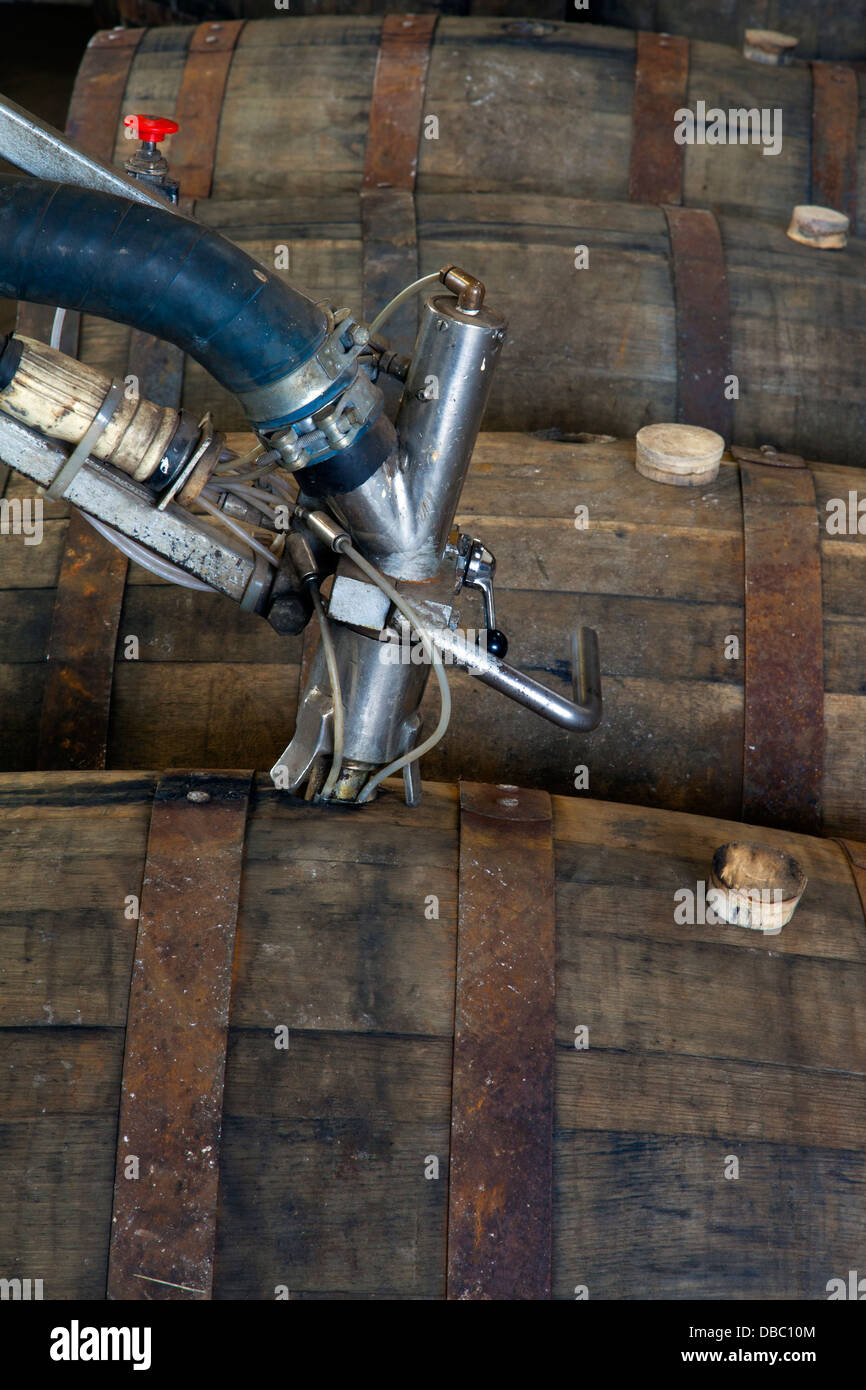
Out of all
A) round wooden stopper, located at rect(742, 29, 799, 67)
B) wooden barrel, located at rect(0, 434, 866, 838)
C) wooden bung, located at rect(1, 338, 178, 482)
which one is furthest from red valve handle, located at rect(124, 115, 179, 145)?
round wooden stopper, located at rect(742, 29, 799, 67)

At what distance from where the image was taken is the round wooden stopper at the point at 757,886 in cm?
195

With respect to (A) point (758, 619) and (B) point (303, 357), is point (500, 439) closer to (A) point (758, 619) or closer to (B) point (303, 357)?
(A) point (758, 619)

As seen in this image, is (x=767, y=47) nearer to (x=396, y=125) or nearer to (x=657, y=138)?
(x=657, y=138)

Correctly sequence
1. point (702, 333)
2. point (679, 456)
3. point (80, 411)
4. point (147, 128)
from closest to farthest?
point (80, 411) → point (147, 128) → point (679, 456) → point (702, 333)

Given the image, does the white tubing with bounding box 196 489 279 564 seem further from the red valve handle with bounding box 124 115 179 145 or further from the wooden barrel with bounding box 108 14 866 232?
the wooden barrel with bounding box 108 14 866 232

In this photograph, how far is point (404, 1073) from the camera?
1777mm

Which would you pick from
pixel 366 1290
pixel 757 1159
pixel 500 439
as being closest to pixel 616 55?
pixel 500 439

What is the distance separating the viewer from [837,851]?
221 centimetres

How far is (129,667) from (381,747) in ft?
2.46

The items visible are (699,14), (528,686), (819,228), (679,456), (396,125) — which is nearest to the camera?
(528,686)

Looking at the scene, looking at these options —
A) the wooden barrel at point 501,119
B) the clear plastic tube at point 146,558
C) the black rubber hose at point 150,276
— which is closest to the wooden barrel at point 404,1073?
the clear plastic tube at point 146,558

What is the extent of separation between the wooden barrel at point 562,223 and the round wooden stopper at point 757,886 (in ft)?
5.01

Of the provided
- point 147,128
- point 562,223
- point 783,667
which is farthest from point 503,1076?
point 562,223

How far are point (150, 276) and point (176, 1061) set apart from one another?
1050 millimetres
